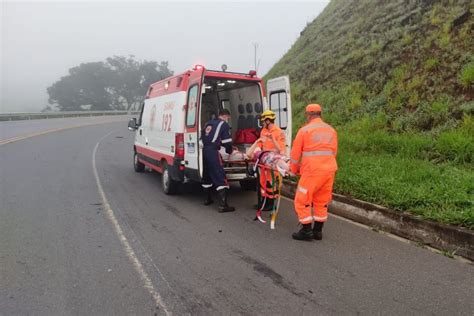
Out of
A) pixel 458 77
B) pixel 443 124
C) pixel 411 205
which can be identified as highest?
pixel 458 77

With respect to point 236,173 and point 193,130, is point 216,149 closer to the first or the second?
point 193,130

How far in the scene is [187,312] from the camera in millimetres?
3230

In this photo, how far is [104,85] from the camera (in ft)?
225

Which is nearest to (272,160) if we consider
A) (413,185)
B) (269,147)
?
(269,147)

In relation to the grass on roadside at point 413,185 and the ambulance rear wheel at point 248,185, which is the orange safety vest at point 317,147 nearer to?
the grass on roadside at point 413,185

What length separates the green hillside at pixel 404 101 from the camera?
→ 5.84 metres

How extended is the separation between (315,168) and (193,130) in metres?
2.58

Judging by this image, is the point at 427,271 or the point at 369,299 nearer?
the point at 369,299

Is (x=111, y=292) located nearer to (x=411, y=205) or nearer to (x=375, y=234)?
(x=375, y=234)

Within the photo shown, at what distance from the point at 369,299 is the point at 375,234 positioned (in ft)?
6.15

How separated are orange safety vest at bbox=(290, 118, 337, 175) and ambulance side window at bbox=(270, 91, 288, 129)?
2460 millimetres

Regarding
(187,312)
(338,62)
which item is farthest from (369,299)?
(338,62)

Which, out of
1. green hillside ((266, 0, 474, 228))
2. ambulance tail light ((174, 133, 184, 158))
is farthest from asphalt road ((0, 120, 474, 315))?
green hillside ((266, 0, 474, 228))

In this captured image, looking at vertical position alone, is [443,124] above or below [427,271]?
above
